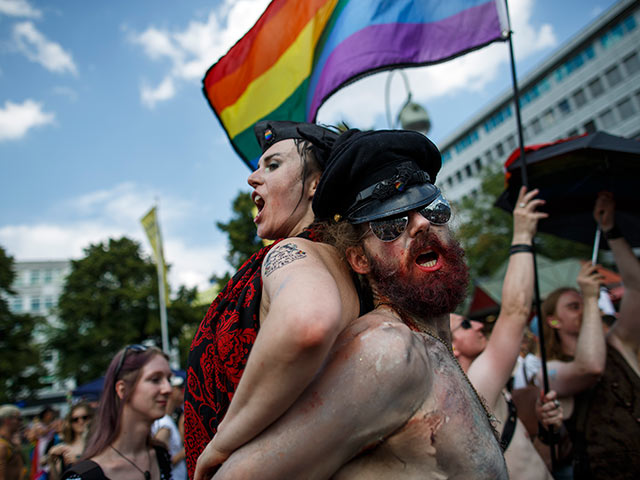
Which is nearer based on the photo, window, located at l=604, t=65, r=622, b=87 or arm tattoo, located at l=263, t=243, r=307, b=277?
arm tattoo, located at l=263, t=243, r=307, b=277

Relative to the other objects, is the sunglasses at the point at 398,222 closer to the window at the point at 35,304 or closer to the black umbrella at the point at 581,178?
the black umbrella at the point at 581,178

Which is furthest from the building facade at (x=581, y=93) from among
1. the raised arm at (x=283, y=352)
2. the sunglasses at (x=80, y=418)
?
the raised arm at (x=283, y=352)

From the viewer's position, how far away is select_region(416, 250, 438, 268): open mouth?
5.35 feet

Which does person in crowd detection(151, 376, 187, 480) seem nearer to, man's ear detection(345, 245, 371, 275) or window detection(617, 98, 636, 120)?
man's ear detection(345, 245, 371, 275)

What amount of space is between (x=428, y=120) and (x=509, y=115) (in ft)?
164

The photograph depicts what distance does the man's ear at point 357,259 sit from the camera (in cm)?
170

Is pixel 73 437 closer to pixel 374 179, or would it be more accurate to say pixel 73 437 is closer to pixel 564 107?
pixel 374 179

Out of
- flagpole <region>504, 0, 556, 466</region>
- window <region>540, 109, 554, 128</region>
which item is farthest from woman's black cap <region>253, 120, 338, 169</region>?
window <region>540, 109, 554, 128</region>

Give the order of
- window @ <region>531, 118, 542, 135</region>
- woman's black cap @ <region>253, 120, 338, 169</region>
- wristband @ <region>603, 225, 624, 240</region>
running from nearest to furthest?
woman's black cap @ <region>253, 120, 338, 169</region>
wristband @ <region>603, 225, 624, 240</region>
window @ <region>531, 118, 542, 135</region>

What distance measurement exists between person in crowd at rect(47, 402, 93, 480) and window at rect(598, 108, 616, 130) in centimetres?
4557

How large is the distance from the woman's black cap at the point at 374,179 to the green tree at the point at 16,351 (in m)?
34.5

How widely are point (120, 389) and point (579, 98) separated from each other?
49398 mm

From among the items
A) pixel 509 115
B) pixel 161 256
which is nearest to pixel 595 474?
pixel 161 256

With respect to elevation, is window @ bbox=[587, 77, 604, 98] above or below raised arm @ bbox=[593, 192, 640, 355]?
above
